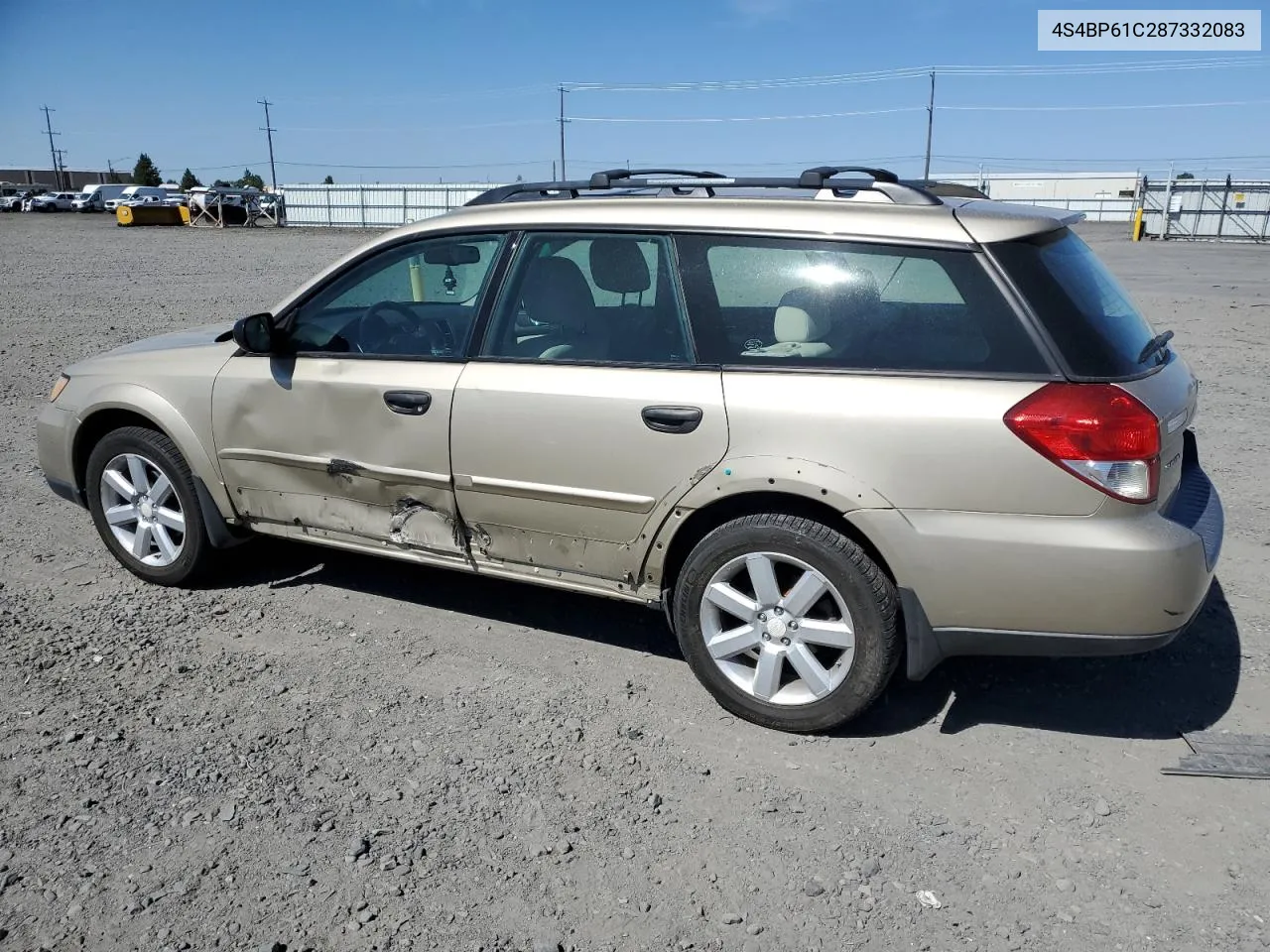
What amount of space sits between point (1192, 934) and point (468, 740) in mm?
2225

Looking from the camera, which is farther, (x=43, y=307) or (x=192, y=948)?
(x=43, y=307)

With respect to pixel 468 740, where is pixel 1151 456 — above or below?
above

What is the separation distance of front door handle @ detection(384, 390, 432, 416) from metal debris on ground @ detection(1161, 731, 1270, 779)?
9.55ft

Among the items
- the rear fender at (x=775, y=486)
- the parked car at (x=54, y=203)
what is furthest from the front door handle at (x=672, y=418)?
the parked car at (x=54, y=203)

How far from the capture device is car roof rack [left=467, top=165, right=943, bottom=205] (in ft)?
12.0

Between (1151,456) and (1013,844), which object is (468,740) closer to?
(1013,844)

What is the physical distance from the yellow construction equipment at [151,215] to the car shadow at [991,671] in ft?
161

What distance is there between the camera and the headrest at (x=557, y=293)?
4.04 meters

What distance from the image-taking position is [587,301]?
4066 mm

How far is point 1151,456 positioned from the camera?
3.12 meters

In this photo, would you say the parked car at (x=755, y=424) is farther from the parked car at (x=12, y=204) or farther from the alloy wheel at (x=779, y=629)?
the parked car at (x=12, y=204)

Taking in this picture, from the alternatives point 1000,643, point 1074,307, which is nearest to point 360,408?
point 1000,643

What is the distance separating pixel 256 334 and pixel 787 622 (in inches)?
97.9

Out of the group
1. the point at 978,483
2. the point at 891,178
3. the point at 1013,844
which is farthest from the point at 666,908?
the point at 891,178
